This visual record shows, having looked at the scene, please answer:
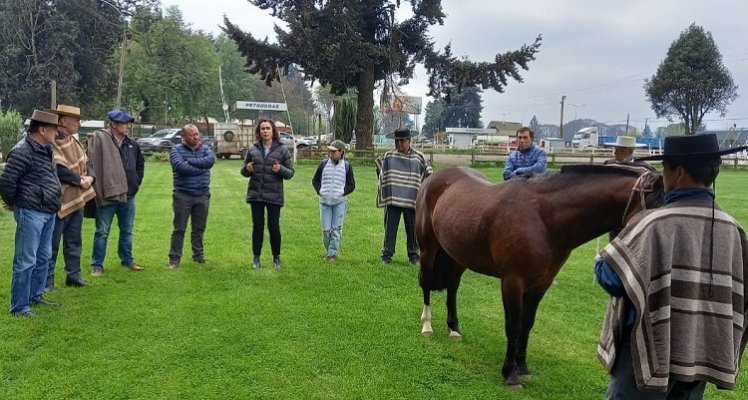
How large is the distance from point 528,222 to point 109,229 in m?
5.21

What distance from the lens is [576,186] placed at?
11.3 feet

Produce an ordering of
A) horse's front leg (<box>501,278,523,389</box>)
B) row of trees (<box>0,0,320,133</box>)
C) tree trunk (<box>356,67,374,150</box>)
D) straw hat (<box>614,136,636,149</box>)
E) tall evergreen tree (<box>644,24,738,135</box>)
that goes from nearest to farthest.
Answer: horse's front leg (<box>501,278,523,389</box>)
straw hat (<box>614,136,636,149</box>)
tree trunk (<box>356,67,374,150</box>)
row of trees (<box>0,0,320,133</box>)
tall evergreen tree (<box>644,24,738,135</box>)

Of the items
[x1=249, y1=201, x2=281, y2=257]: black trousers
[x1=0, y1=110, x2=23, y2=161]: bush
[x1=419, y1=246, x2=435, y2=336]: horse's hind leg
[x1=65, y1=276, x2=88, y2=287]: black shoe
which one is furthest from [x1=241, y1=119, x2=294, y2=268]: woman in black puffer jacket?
[x1=0, y1=110, x2=23, y2=161]: bush

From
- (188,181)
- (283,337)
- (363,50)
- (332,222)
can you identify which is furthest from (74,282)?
(363,50)

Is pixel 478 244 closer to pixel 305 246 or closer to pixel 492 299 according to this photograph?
pixel 492 299

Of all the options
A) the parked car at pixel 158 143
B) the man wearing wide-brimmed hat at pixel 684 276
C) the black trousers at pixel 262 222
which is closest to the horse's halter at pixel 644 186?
the man wearing wide-brimmed hat at pixel 684 276

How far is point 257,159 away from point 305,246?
7.19 feet

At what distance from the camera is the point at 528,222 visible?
12.1ft

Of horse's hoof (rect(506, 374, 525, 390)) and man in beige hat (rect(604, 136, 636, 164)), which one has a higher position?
man in beige hat (rect(604, 136, 636, 164))

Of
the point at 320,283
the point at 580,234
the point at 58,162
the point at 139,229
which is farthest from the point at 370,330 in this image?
the point at 139,229

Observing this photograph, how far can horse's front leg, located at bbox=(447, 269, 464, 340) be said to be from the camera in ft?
16.3

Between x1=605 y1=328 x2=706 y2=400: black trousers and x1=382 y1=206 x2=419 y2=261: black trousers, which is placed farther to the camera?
x1=382 y1=206 x2=419 y2=261: black trousers

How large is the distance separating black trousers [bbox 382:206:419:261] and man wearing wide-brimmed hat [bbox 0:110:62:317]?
4028 mm

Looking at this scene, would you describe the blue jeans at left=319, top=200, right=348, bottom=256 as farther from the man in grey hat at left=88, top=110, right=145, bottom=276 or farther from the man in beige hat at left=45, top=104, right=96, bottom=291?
the man in beige hat at left=45, top=104, right=96, bottom=291
